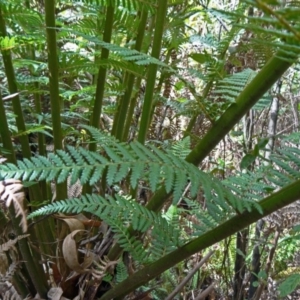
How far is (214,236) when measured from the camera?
0.64 meters

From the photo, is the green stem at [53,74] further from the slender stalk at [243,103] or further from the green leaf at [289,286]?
the green leaf at [289,286]

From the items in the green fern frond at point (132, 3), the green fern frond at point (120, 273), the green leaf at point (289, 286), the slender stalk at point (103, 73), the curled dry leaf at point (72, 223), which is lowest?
the green fern frond at point (120, 273)

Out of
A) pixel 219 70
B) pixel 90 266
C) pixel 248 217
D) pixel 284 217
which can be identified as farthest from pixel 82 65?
pixel 284 217

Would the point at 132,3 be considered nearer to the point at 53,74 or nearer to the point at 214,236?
the point at 53,74

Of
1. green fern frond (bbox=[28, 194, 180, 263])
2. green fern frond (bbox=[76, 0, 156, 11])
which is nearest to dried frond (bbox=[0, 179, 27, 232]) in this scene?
green fern frond (bbox=[28, 194, 180, 263])

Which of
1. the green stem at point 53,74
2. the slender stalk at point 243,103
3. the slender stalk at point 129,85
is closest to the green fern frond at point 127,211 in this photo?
the slender stalk at point 243,103

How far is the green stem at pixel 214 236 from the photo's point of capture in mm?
556

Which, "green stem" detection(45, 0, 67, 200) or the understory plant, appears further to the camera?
"green stem" detection(45, 0, 67, 200)

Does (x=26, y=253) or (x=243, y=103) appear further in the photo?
(x=26, y=253)

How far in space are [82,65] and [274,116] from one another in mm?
880

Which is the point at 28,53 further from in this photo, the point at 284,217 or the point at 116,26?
the point at 284,217

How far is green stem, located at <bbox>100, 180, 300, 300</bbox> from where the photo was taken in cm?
56

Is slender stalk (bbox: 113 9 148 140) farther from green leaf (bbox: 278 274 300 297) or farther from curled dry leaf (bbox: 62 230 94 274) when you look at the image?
green leaf (bbox: 278 274 300 297)

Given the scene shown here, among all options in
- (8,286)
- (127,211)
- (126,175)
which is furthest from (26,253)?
(126,175)
